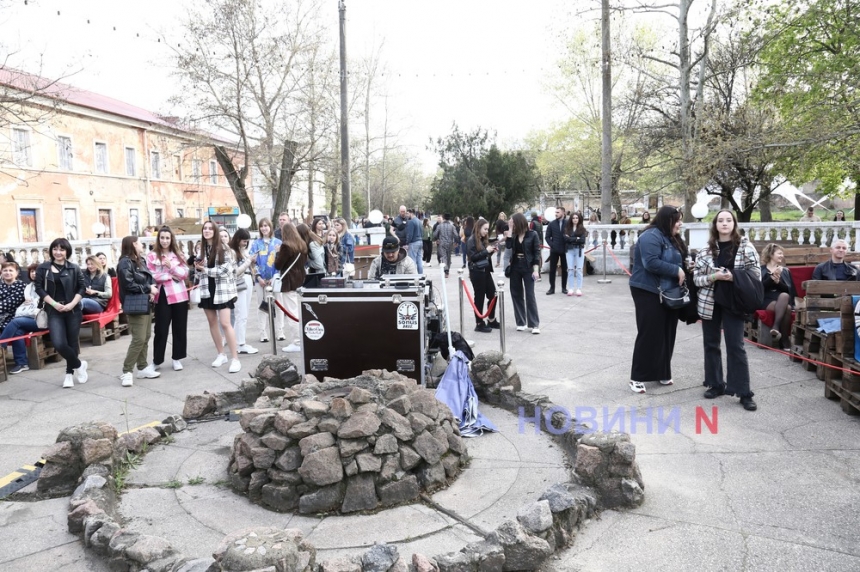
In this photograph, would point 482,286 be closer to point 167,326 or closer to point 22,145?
point 167,326

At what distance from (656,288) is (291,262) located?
4.81 metres

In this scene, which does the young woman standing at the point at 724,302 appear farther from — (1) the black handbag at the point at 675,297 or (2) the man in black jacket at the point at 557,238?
(2) the man in black jacket at the point at 557,238

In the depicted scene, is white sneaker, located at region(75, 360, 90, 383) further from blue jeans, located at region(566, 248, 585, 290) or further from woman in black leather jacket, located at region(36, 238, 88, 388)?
blue jeans, located at region(566, 248, 585, 290)

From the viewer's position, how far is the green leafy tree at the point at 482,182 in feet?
104

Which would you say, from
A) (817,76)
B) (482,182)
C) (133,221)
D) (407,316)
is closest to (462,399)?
(407,316)

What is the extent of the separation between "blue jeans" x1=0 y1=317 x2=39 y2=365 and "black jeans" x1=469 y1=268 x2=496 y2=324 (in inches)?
246

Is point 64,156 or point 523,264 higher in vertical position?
point 64,156

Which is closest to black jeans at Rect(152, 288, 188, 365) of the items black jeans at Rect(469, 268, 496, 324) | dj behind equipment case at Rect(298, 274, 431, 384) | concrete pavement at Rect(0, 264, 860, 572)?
concrete pavement at Rect(0, 264, 860, 572)

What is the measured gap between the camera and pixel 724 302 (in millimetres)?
6047

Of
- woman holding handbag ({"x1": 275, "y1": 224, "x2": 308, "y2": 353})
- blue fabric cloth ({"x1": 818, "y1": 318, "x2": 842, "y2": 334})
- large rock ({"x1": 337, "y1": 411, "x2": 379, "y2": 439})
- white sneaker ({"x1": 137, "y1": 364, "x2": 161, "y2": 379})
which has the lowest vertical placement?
white sneaker ({"x1": 137, "y1": 364, "x2": 161, "y2": 379})

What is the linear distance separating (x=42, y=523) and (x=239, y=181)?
23.8 m

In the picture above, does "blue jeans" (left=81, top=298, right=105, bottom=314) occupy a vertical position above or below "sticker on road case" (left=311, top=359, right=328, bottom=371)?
above

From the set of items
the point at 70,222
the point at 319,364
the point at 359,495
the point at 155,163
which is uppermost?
the point at 155,163

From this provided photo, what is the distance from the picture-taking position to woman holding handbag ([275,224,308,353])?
8.63 metres
